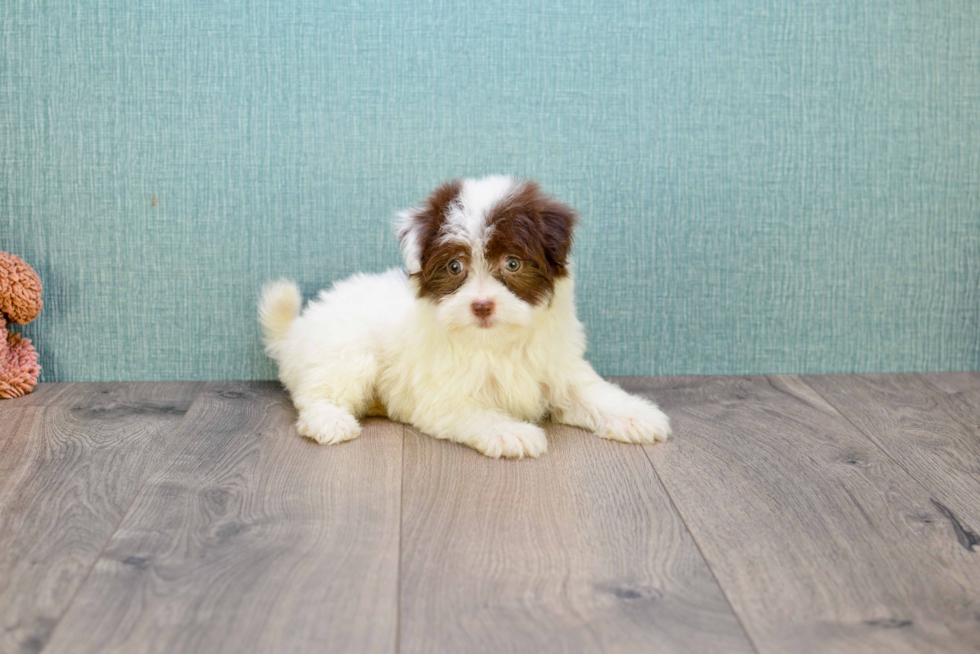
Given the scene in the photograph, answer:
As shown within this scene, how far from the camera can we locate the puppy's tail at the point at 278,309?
2.56 metres

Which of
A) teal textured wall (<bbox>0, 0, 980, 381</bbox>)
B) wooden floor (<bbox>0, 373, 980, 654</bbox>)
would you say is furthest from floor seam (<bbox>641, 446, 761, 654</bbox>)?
teal textured wall (<bbox>0, 0, 980, 381</bbox>)

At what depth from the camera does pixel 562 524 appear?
67.6 inches

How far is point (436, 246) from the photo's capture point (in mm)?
2074

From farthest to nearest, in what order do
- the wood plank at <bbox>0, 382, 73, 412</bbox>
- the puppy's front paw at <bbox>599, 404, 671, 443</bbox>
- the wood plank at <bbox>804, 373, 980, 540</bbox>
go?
the wood plank at <bbox>0, 382, 73, 412</bbox>, the puppy's front paw at <bbox>599, 404, 671, 443</bbox>, the wood plank at <bbox>804, 373, 980, 540</bbox>

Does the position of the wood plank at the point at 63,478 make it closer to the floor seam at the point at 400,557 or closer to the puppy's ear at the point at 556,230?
the floor seam at the point at 400,557

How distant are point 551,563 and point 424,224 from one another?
916mm

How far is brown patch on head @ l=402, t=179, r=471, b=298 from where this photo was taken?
206cm

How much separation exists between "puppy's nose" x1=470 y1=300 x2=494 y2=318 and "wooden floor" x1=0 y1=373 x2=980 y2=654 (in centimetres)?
36

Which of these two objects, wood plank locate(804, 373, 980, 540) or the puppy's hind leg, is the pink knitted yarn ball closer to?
the puppy's hind leg

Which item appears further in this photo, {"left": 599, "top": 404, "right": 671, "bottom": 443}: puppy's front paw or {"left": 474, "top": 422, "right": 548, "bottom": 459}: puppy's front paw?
{"left": 599, "top": 404, "right": 671, "bottom": 443}: puppy's front paw

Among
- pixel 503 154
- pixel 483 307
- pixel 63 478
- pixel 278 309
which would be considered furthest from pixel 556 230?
pixel 63 478

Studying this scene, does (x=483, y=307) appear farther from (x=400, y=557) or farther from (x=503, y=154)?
(x=503, y=154)

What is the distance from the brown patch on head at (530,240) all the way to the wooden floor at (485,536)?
432mm

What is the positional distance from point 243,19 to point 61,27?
0.55 meters
